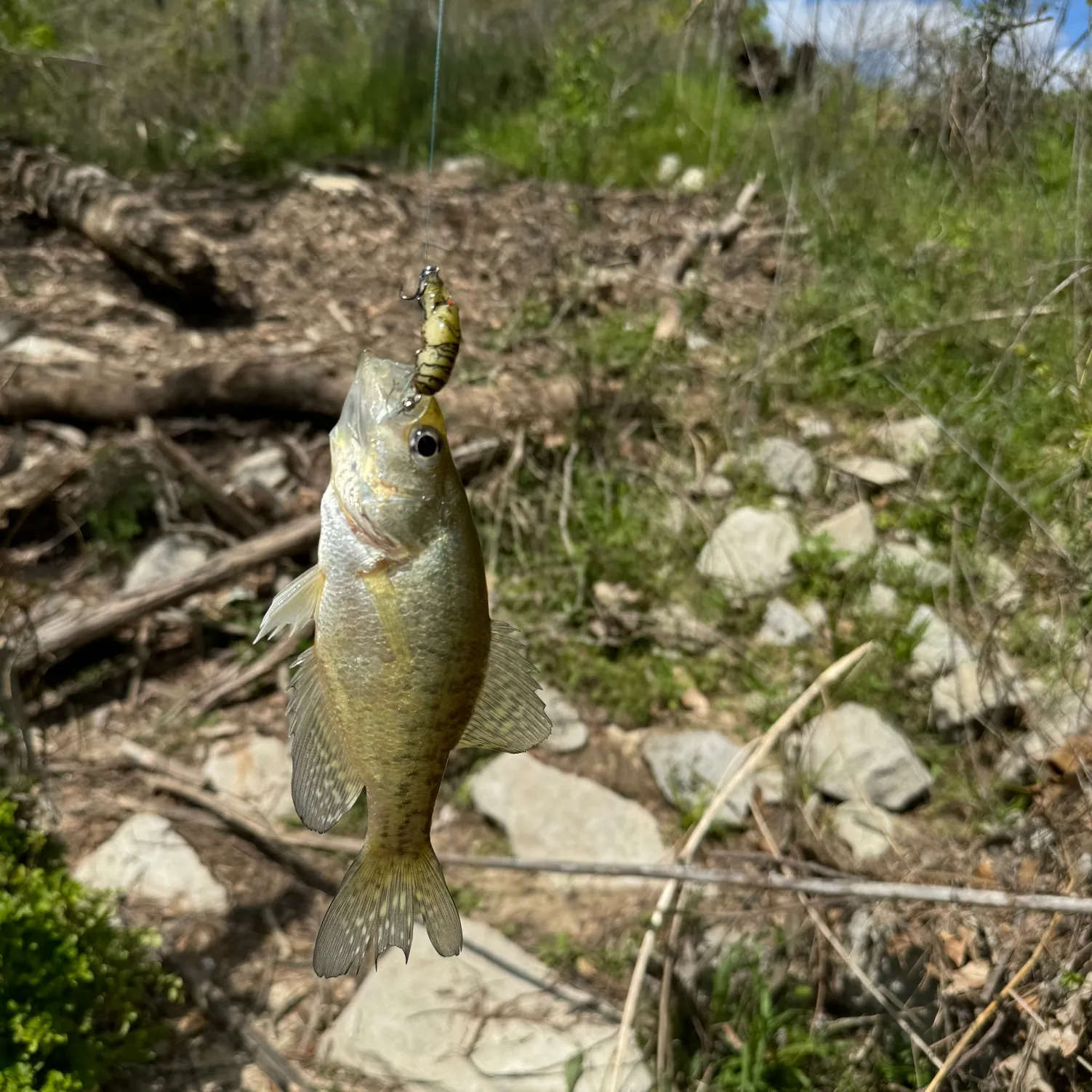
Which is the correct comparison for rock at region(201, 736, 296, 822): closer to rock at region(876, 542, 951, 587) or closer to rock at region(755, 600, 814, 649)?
rock at region(755, 600, 814, 649)

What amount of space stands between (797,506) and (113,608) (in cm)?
358

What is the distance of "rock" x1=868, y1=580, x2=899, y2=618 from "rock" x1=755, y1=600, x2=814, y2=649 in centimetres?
35

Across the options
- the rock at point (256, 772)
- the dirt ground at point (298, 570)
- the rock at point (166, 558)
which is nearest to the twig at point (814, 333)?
the dirt ground at point (298, 570)

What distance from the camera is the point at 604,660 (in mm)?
4664

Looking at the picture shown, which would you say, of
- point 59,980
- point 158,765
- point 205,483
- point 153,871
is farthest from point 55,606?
point 59,980

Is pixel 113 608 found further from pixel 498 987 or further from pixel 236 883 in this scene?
pixel 498 987

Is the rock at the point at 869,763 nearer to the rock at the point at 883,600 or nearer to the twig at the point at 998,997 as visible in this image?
the rock at the point at 883,600

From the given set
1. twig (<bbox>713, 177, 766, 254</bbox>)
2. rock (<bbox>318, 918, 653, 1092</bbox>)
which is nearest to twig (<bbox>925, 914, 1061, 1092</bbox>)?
rock (<bbox>318, 918, 653, 1092</bbox>)

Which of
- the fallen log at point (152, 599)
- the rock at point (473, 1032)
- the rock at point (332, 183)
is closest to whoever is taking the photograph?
the rock at point (473, 1032)

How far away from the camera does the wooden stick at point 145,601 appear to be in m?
4.29

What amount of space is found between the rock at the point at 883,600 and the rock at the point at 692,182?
4.97 metres

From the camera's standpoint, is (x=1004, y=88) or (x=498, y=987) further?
(x=1004, y=88)

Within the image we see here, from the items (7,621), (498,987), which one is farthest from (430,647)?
(7,621)

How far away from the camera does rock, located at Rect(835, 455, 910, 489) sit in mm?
5234
